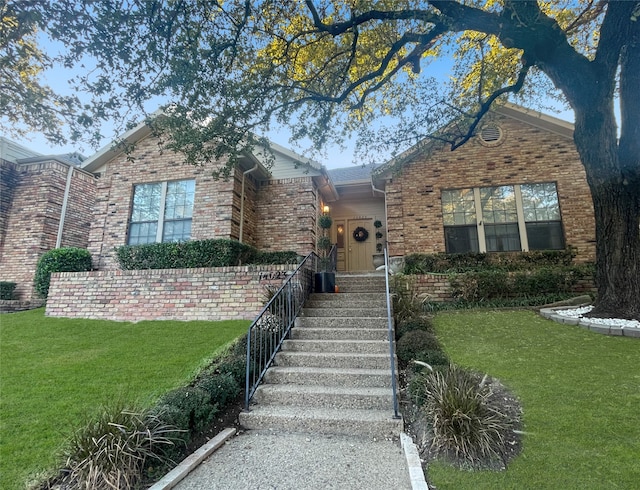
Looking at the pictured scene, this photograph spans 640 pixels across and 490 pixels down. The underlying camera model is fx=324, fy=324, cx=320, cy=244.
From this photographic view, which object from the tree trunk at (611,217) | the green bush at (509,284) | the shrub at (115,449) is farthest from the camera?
the green bush at (509,284)

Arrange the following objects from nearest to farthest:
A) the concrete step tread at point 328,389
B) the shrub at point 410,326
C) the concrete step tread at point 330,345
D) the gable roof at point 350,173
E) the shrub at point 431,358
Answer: the concrete step tread at point 328,389 < the shrub at point 431,358 < the concrete step tread at point 330,345 < the shrub at point 410,326 < the gable roof at point 350,173

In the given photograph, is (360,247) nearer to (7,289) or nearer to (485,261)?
(485,261)

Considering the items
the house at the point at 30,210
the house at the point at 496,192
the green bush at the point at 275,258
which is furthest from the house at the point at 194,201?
the house at the point at 496,192

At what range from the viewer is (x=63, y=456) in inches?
97.3

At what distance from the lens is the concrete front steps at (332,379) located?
3.47 meters

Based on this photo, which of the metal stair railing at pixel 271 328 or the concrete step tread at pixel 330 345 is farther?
the concrete step tread at pixel 330 345

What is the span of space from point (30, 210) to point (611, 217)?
15494mm

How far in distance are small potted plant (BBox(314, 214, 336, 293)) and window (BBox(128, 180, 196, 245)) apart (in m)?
4.17

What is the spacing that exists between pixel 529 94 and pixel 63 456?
38.6 ft

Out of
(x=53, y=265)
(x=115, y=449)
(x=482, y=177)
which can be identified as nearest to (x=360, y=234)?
(x=482, y=177)

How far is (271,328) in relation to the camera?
494 centimetres

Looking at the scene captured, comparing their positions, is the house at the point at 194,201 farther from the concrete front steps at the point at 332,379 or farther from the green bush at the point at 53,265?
the concrete front steps at the point at 332,379

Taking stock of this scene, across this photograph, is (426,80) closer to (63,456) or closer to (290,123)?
(290,123)

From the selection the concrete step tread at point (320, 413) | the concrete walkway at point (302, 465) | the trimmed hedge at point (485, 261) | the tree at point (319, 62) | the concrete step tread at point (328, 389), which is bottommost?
the concrete walkway at point (302, 465)
